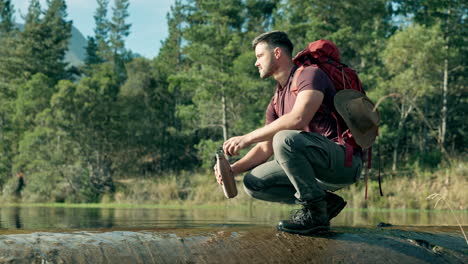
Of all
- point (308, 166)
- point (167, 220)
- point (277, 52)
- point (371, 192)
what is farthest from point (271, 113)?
point (371, 192)

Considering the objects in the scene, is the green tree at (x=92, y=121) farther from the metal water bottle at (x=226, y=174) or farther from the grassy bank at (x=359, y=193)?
the metal water bottle at (x=226, y=174)

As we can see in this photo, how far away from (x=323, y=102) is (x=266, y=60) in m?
0.50

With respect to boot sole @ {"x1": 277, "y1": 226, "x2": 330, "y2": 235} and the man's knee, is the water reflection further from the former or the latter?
the man's knee

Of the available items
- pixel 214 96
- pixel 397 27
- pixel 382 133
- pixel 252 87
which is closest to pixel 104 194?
pixel 214 96

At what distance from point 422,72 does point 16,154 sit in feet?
64.9

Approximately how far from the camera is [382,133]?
72.0ft

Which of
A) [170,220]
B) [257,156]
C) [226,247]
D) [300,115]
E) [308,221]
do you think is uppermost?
[300,115]

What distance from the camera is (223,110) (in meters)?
24.4

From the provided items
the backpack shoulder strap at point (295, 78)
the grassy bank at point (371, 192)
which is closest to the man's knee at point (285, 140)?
the backpack shoulder strap at point (295, 78)

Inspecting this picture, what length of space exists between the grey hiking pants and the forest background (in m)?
13.3

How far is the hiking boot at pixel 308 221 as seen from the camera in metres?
3.31

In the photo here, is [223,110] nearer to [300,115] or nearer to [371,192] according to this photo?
[371,192]

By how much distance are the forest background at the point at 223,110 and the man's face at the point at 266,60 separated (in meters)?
13.4

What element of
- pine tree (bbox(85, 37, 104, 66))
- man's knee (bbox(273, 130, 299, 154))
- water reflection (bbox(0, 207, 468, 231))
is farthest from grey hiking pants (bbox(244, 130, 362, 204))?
pine tree (bbox(85, 37, 104, 66))
